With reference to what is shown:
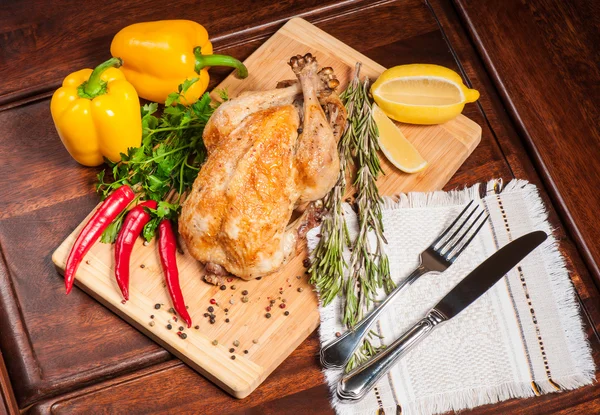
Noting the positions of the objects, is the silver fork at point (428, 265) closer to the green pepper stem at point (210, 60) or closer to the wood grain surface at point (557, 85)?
the wood grain surface at point (557, 85)

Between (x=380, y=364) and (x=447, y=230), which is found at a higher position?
(x=447, y=230)

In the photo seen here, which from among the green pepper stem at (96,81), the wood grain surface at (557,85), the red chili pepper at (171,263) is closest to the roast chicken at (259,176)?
the red chili pepper at (171,263)

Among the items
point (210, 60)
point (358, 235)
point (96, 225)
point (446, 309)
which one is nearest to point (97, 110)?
point (96, 225)

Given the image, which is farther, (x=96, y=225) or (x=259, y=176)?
(x=96, y=225)

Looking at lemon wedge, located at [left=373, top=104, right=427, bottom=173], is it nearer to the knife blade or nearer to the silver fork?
the silver fork

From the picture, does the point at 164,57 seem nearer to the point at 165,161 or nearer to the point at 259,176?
the point at 165,161

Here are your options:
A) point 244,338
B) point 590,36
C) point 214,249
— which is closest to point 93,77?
point 214,249
